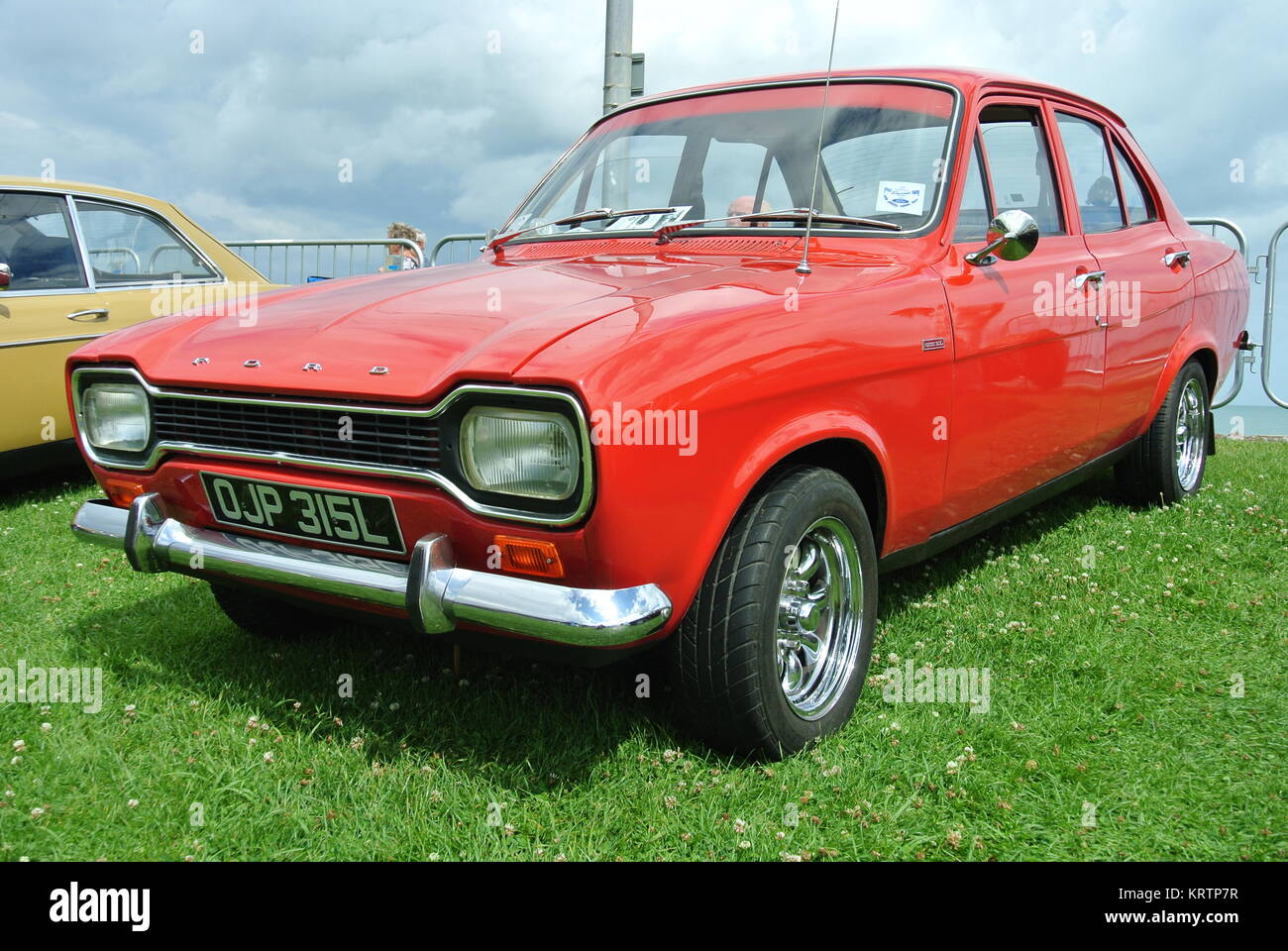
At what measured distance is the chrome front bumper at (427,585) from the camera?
2068 mm

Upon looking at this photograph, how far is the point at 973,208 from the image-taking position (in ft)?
11.0

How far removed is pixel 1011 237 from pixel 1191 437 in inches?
116

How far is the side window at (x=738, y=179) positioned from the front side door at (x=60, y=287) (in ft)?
9.87

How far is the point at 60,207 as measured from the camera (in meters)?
5.62

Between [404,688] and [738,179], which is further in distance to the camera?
[738,179]

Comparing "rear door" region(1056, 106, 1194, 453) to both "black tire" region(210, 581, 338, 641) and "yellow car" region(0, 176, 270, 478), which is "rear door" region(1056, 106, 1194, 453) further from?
"yellow car" region(0, 176, 270, 478)

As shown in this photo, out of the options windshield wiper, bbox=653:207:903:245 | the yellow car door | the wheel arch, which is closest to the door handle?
windshield wiper, bbox=653:207:903:245

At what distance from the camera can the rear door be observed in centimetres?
406

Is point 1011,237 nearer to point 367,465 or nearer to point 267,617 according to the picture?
point 367,465

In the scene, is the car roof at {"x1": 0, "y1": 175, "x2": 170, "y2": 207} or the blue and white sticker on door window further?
the car roof at {"x1": 0, "y1": 175, "x2": 170, "y2": 207}

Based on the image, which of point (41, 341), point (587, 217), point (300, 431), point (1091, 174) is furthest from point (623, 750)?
point (41, 341)

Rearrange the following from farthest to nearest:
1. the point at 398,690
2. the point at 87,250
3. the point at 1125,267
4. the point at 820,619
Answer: the point at 87,250, the point at 1125,267, the point at 398,690, the point at 820,619

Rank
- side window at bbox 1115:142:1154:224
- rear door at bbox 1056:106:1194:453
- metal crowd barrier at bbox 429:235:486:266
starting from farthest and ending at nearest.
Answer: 1. metal crowd barrier at bbox 429:235:486:266
2. side window at bbox 1115:142:1154:224
3. rear door at bbox 1056:106:1194:453
